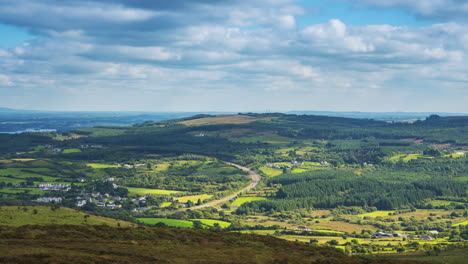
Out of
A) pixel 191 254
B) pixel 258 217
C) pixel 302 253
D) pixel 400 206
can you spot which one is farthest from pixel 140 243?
pixel 400 206

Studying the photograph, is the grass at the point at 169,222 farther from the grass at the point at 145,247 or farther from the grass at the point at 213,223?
the grass at the point at 145,247

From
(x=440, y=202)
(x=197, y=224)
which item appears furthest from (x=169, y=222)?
(x=440, y=202)

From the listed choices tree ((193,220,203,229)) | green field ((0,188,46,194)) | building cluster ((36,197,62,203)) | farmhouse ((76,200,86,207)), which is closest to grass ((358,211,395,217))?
tree ((193,220,203,229))

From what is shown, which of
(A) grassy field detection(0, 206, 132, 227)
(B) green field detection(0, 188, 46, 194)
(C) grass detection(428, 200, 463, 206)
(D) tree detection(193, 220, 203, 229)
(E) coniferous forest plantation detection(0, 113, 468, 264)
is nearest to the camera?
(E) coniferous forest plantation detection(0, 113, 468, 264)

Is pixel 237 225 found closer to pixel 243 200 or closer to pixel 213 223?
pixel 213 223

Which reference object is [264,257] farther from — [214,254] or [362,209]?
[362,209]

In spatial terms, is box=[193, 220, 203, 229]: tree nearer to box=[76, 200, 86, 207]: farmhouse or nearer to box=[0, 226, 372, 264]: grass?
box=[0, 226, 372, 264]: grass

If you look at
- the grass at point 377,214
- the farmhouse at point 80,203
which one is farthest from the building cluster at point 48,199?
the grass at point 377,214

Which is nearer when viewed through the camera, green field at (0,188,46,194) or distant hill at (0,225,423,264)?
distant hill at (0,225,423,264)
